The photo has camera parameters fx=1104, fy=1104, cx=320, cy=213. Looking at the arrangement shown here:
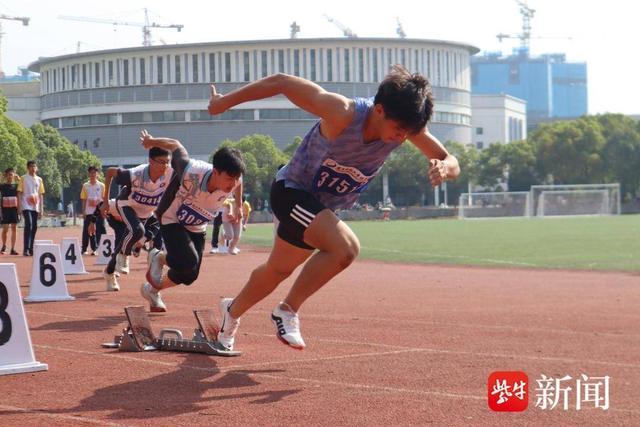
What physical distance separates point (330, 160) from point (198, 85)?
105842 millimetres

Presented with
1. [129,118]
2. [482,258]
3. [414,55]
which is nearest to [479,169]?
[414,55]

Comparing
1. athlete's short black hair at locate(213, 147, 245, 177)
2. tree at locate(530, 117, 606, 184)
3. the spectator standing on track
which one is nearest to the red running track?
athlete's short black hair at locate(213, 147, 245, 177)

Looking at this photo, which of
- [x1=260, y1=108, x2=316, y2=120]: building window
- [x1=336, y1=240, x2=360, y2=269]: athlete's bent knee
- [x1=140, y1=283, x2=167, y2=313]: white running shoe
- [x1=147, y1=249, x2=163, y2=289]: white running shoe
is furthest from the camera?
[x1=260, y1=108, x2=316, y2=120]: building window

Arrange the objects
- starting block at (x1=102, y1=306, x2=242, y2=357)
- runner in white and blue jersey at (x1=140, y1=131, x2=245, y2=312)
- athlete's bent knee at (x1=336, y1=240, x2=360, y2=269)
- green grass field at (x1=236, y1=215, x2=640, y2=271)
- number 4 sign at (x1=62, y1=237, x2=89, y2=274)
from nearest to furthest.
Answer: athlete's bent knee at (x1=336, y1=240, x2=360, y2=269) < starting block at (x1=102, y1=306, x2=242, y2=357) < runner in white and blue jersey at (x1=140, y1=131, x2=245, y2=312) < number 4 sign at (x1=62, y1=237, x2=89, y2=274) < green grass field at (x1=236, y1=215, x2=640, y2=271)

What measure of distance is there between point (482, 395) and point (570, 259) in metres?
18.3

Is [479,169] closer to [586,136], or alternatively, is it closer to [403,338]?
[586,136]

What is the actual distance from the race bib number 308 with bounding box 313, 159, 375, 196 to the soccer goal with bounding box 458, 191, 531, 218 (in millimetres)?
72394

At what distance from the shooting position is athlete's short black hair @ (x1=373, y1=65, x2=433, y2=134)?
6898 mm

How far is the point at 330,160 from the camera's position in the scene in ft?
24.0

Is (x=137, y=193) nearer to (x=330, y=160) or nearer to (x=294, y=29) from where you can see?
(x=330, y=160)

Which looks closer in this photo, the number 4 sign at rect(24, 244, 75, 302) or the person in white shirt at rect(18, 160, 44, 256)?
the number 4 sign at rect(24, 244, 75, 302)

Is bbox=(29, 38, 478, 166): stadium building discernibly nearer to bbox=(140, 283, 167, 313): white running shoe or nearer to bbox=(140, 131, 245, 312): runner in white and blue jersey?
bbox=(140, 283, 167, 313): white running shoe

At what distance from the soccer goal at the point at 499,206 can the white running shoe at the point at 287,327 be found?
72494mm

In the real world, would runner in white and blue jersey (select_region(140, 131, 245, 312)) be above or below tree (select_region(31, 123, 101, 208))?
below
